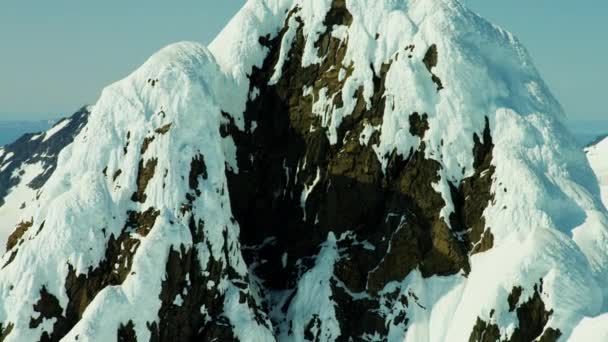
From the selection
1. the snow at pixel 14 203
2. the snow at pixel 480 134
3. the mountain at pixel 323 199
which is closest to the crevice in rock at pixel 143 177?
the mountain at pixel 323 199

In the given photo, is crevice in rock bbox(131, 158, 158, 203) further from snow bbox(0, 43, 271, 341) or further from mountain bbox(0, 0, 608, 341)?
snow bbox(0, 43, 271, 341)

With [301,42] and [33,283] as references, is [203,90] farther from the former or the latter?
[33,283]

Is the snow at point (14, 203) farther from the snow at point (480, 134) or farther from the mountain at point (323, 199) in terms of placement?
the snow at point (480, 134)

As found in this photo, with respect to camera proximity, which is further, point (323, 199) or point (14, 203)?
point (14, 203)

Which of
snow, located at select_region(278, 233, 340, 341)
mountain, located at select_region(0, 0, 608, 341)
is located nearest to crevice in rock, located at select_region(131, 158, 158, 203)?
mountain, located at select_region(0, 0, 608, 341)

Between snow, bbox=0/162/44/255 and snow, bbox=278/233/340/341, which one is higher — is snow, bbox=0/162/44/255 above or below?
above

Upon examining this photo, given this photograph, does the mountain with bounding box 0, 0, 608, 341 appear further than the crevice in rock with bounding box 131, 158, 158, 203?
No

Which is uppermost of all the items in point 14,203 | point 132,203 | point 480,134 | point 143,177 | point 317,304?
point 14,203

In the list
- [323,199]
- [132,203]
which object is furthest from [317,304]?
[132,203]

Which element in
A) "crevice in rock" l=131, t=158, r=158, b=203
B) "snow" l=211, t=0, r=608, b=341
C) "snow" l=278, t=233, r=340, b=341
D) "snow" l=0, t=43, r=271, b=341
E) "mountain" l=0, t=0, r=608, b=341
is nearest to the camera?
"snow" l=0, t=43, r=271, b=341

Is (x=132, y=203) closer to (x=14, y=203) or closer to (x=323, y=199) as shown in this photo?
(x=323, y=199)
